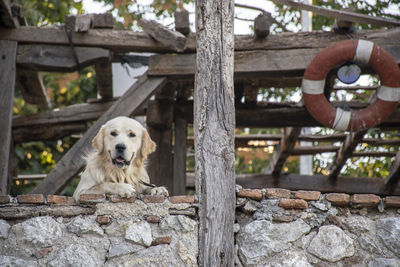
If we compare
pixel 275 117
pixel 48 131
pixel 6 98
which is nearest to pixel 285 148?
pixel 275 117

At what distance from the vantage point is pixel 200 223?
156 inches

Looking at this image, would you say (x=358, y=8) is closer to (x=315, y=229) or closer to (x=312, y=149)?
(x=312, y=149)

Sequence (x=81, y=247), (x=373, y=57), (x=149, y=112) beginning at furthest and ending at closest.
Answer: (x=149, y=112)
(x=373, y=57)
(x=81, y=247)

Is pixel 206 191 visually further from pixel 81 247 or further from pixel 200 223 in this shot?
pixel 81 247

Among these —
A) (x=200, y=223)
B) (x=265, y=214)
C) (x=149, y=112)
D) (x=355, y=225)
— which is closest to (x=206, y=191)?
(x=200, y=223)

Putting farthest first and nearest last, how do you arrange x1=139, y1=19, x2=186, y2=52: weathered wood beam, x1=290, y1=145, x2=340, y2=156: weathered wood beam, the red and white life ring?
x1=290, y1=145, x2=340, y2=156: weathered wood beam < x1=139, y1=19, x2=186, y2=52: weathered wood beam < the red and white life ring

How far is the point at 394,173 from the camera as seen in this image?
25.4 ft

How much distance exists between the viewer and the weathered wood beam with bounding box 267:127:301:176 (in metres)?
7.68

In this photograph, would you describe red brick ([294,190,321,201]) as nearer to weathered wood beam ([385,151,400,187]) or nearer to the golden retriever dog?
the golden retriever dog

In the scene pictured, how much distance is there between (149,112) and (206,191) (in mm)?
3323

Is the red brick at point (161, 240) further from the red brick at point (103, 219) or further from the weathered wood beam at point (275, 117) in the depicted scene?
the weathered wood beam at point (275, 117)

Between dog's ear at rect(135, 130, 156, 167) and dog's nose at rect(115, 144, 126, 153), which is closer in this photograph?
dog's nose at rect(115, 144, 126, 153)

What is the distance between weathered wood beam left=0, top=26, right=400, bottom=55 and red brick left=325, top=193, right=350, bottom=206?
2033 millimetres

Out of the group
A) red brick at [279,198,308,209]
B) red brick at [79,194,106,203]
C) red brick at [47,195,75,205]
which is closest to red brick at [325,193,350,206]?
red brick at [279,198,308,209]
